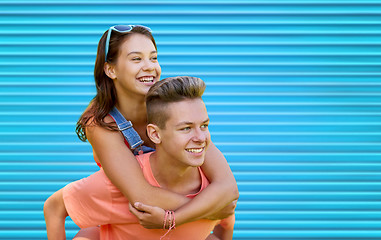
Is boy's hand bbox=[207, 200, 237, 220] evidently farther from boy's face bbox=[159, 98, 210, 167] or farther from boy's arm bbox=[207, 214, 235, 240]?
boy's face bbox=[159, 98, 210, 167]

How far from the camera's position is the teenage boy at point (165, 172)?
2.48 m

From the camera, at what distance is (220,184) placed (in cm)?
270

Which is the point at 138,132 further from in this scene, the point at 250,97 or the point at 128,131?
the point at 250,97

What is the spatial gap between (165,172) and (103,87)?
73 cm

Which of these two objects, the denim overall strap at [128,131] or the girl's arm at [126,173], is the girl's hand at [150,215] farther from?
the denim overall strap at [128,131]

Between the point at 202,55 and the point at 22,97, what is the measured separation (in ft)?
5.58

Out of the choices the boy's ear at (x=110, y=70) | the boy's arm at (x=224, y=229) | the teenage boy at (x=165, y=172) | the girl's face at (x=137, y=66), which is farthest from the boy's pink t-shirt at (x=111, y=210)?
the boy's ear at (x=110, y=70)

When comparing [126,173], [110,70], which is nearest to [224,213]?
[126,173]

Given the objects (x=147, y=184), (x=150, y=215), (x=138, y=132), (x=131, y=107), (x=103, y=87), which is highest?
(x=103, y=87)

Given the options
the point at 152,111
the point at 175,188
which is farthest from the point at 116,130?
the point at 175,188

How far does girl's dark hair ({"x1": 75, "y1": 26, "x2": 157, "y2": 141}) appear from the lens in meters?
2.82

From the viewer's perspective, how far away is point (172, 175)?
2627mm

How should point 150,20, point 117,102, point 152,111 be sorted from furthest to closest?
point 150,20 < point 117,102 < point 152,111

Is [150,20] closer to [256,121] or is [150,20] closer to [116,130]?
[256,121]
